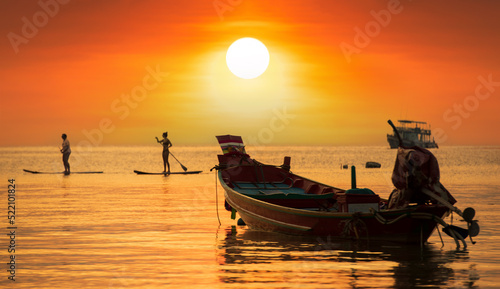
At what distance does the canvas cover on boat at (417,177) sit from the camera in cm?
1554

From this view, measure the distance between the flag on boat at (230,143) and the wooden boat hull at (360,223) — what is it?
720 cm

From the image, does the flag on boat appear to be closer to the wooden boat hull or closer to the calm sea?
the calm sea

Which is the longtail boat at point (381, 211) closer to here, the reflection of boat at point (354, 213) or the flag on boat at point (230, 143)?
the reflection of boat at point (354, 213)

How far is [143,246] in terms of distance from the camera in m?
15.7

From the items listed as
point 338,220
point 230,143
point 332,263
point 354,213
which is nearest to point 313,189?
point 230,143

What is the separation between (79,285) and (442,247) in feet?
27.7

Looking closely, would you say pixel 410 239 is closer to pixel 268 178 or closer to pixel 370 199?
pixel 370 199

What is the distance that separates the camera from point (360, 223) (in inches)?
615

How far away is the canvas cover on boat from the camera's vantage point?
15.5m

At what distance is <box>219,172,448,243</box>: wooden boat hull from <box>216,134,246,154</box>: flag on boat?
720 cm

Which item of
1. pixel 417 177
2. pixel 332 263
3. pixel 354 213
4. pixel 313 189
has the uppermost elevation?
pixel 417 177

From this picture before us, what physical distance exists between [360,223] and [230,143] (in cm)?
1014

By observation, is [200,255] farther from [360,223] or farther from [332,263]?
[360,223]

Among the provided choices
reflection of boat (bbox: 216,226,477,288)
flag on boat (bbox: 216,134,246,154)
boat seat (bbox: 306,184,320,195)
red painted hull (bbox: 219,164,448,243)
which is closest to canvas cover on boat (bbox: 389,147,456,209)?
red painted hull (bbox: 219,164,448,243)
